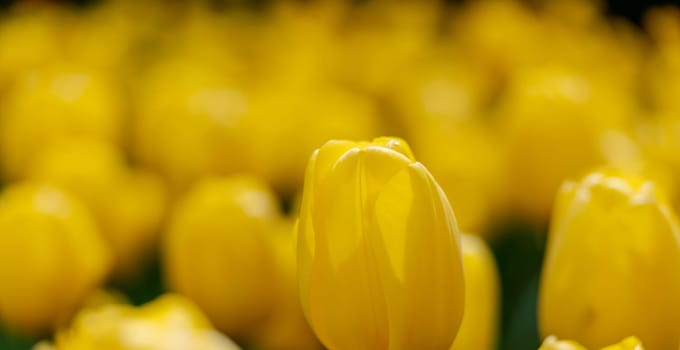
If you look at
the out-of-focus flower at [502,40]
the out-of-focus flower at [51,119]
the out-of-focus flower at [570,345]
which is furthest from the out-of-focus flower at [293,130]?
the out-of-focus flower at [570,345]

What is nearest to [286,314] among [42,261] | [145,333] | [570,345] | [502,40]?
[42,261]

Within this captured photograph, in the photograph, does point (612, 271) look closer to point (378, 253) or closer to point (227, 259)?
point (378, 253)

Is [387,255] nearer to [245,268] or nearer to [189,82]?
[245,268]

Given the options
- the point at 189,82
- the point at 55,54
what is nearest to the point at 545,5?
the point at 55,54

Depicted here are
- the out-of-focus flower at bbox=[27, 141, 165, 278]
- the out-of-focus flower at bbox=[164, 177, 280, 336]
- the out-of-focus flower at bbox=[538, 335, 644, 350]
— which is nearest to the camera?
the out-of-focus flower at bbox=[538, 335, 644, 350]

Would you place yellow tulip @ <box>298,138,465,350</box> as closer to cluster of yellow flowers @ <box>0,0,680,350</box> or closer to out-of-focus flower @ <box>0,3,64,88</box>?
cluster of yellow flowers @ <box>0,0,680,350</box>

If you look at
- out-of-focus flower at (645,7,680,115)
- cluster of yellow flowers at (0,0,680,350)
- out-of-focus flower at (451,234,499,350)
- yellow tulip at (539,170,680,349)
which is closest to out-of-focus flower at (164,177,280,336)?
cluster of yellow flowers at (0,0,680,350)

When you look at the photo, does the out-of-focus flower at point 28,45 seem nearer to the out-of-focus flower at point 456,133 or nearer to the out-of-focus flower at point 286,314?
the out-of-focus flower at point 456,133
